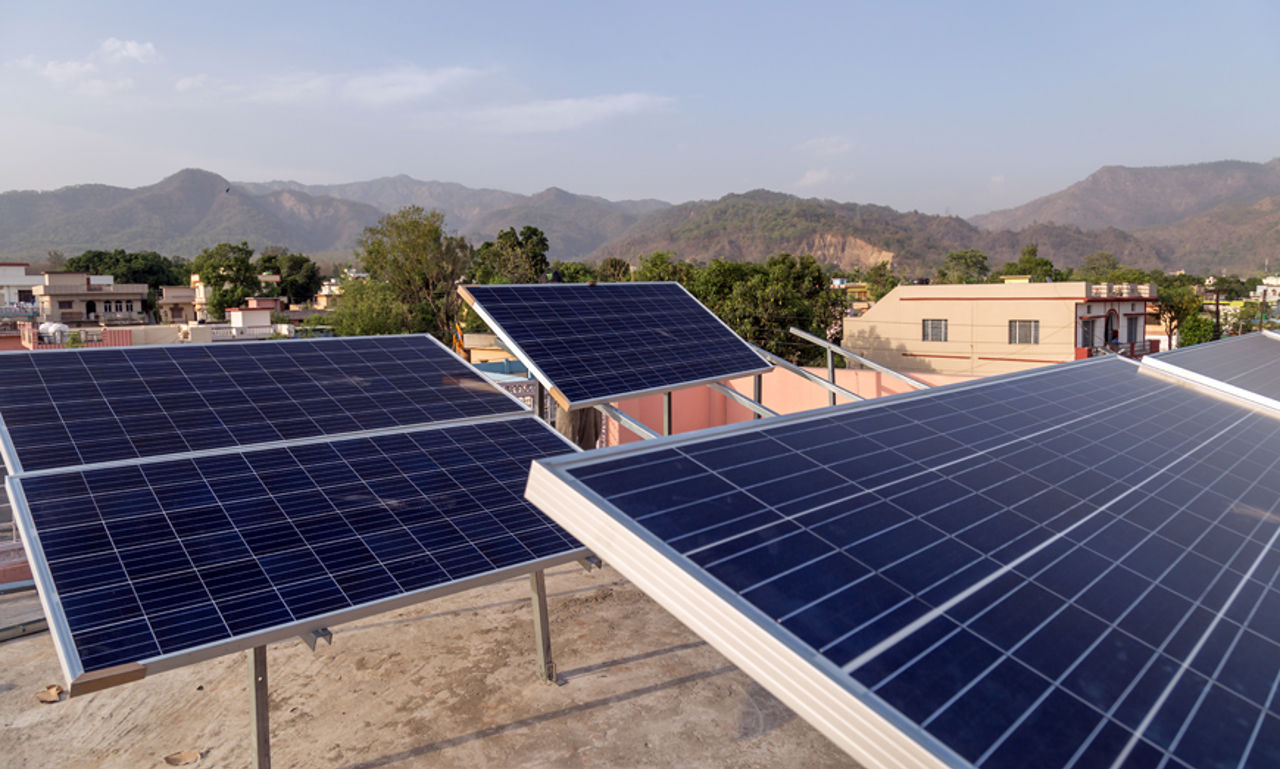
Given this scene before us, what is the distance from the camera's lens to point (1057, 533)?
500 centimetres

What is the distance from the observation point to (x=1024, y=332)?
3947 cm

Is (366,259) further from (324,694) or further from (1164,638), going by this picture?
(1164,638)

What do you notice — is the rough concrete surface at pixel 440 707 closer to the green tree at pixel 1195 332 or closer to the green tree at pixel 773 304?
the green tree at pixel 773 304

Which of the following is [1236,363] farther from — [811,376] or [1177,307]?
[1177,307]

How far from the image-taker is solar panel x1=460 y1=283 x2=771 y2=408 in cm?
1300

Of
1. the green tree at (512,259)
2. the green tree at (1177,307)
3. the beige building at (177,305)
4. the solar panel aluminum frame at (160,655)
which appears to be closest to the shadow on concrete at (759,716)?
the solar panel aluminum frame at (160,655)

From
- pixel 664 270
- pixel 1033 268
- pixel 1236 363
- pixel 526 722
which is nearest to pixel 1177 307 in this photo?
pixel 1033 268

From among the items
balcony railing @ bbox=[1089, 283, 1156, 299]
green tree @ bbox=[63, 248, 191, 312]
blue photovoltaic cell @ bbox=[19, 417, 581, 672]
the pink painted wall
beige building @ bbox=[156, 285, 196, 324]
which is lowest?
the pink painted wall

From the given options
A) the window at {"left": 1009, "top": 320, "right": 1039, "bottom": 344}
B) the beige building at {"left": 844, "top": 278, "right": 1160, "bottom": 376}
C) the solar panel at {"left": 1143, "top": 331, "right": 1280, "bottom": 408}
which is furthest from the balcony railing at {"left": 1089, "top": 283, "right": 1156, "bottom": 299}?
the solar panel at {"left": 1143, "top": 331, "right": 1280, "bottom": 408}

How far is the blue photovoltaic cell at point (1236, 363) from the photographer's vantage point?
1364 cm

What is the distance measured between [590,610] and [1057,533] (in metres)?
8.69

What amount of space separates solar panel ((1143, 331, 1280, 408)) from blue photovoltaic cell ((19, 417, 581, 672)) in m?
11.5

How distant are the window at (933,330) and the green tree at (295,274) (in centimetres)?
9032

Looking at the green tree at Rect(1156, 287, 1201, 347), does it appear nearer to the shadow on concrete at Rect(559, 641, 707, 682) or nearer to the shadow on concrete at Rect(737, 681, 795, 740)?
the shadow on concrete at Rect(559, 641, 707, 682)
